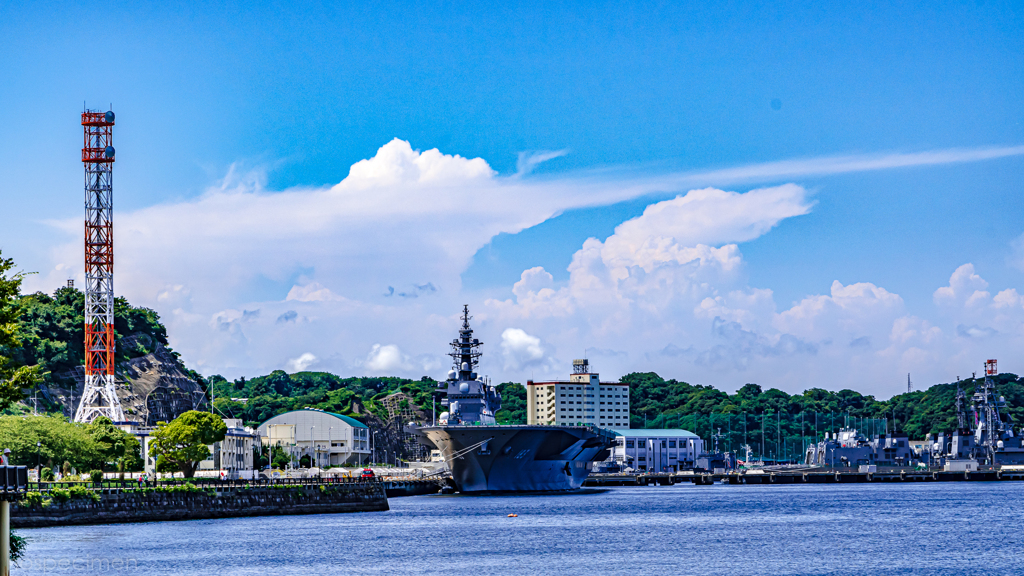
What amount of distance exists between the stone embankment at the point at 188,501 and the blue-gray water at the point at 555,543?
140 centimetres

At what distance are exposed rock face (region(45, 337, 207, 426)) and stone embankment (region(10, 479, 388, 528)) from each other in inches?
3225

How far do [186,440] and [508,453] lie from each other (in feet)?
106

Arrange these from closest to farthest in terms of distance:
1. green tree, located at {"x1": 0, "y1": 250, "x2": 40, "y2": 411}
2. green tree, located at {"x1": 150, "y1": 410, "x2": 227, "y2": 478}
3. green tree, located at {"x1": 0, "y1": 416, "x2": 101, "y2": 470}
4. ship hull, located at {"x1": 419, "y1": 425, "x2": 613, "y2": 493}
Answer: green tree, located at {"x1": 0, "y1": 250, "x2": 40, "y2": 411} → green tree, located at {"x1": 0, "y1": 416, "x2": 101, "y2": 470} → green tree, located at {"x1": 150, "y1": 410, "x2": 227, "y2": 478} → ship hull, located at {"x1": 419, "y1": 425, "x2": 613, "y2": 493}

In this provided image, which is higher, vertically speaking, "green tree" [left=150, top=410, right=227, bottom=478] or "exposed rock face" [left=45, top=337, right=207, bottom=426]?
"exposed rock face" [left=45, top=337, right=207, bottom=426]

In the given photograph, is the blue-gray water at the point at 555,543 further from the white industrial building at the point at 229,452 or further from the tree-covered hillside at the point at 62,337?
the tree-covered hillside at the point at 62,337

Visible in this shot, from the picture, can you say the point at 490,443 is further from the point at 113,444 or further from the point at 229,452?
the point at 229,452

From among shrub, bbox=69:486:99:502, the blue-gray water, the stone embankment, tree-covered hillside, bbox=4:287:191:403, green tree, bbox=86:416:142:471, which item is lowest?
the blue-gray water

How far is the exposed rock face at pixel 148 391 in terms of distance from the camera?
169 m

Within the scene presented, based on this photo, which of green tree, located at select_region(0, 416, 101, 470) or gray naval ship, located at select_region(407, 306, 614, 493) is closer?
green tree, located at select_region(0, 416, 101, 470)

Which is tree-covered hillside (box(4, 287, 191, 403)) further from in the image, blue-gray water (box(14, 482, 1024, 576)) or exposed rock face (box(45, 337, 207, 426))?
blue-gray water (box(14, 482, 1024, 576))

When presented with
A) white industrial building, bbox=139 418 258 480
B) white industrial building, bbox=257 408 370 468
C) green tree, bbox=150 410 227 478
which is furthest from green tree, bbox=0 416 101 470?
white industrial building, bbox=257 408 370 468

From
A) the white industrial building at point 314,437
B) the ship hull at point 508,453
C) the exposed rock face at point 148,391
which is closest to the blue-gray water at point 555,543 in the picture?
the ship hull at point 508,453

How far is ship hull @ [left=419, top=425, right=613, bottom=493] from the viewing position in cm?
11888

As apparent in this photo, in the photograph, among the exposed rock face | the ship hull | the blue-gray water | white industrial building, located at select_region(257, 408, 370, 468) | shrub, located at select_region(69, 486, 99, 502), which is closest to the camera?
the blue-gray water
